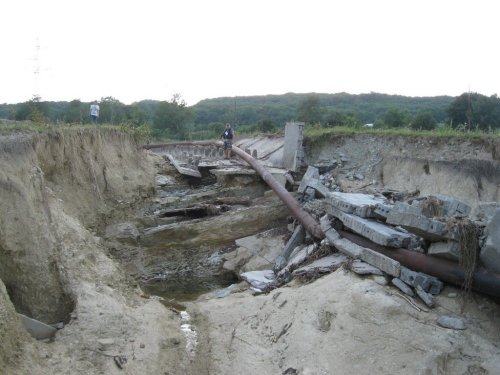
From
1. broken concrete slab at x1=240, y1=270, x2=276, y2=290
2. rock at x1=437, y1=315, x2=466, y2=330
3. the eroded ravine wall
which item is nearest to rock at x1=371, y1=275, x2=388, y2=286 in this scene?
rock at x1=437, y1=315, x2=466, y2=330

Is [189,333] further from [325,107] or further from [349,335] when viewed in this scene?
[325,107]

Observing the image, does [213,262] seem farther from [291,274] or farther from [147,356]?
[147,356]

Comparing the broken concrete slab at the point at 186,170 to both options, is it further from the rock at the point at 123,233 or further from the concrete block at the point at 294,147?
the rock at the point at 123,233

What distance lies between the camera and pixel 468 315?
630 cm

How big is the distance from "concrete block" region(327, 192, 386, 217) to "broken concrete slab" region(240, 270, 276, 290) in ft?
6.98

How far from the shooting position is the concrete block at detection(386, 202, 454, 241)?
655 centimetres

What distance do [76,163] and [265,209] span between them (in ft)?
17.2

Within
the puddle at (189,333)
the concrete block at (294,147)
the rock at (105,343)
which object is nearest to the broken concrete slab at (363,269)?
the puddle at (189,333)

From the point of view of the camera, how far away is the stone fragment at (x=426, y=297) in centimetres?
653

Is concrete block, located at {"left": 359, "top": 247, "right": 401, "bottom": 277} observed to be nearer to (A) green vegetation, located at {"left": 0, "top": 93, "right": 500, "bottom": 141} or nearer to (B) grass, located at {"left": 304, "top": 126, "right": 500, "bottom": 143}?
(B) grass, located at {"left": 304, "top": 126, "right": 500, "bottom": 143}

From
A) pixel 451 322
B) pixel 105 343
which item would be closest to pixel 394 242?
pixel 451 322

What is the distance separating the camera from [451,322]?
616 cm

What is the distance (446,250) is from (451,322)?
98 cm

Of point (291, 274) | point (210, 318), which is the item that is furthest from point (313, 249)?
point (210, 318)
